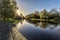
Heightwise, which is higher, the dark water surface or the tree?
the tree

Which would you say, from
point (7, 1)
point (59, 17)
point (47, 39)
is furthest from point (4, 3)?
point (59, 17)

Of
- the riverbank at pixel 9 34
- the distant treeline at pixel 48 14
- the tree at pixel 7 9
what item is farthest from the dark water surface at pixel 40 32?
the distant treeline at pixel 48 14

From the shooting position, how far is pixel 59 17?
71.8m

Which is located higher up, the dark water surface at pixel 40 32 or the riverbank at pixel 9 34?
the riverbank at pixel 9 34

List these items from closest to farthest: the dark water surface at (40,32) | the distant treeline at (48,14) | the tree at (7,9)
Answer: the dark water surface at (40,32)
the tree at (7,9)
the distant treeline at (48,14)

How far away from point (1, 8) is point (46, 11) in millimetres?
48932

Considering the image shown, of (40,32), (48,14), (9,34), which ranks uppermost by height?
(48,14)

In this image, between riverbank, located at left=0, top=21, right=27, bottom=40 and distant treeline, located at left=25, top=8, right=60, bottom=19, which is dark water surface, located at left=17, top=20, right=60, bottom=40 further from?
distant treeline, located at left=25, top=8, right=60, bottom=19

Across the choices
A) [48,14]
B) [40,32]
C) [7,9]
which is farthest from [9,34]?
[48,14]

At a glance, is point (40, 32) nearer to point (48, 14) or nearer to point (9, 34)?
point (9, 34)

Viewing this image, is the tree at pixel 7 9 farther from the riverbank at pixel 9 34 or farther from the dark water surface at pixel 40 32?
the riverbank at pixel 9 34

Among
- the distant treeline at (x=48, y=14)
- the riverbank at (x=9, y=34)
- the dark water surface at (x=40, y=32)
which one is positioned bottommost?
the dark water surface at (x=40, y=32)

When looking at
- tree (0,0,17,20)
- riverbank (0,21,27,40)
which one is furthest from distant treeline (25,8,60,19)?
riverbank (0,21,27,40)

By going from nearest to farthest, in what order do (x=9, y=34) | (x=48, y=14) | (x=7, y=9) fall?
(x=9, y=34) < (x=7, y=9) < (x=48, y=14)
